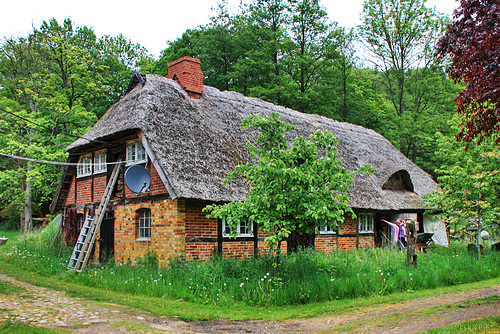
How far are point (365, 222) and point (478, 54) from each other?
11.0 m

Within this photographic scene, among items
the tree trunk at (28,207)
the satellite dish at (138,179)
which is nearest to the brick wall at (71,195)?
the satellite dish at (138,179)

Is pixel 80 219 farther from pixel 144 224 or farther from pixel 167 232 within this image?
pixel 167 232

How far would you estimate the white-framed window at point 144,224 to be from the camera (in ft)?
41.9

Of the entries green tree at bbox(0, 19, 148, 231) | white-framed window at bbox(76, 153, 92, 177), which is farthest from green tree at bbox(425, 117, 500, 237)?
green tree at bbox(0, 19, 148, 231)

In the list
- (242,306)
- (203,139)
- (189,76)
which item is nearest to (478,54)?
(242,306)

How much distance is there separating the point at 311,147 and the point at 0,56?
25.2 m

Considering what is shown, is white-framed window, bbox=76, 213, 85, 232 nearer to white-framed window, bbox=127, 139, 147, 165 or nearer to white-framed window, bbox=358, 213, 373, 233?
white-framed window, bbox=127, 139, 147, 165

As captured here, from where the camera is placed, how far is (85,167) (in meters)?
15.9

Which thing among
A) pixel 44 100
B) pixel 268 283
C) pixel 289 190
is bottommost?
pixel 268 283

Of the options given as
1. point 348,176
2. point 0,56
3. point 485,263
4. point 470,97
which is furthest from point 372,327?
point 0,56

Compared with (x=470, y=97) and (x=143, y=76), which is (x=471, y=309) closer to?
(x=470, y=97)

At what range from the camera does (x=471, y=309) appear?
25.0ft

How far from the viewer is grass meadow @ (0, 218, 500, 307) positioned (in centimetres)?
914

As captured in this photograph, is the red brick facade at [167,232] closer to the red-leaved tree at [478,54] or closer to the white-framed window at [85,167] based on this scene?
the white-framed window at [85,167]
